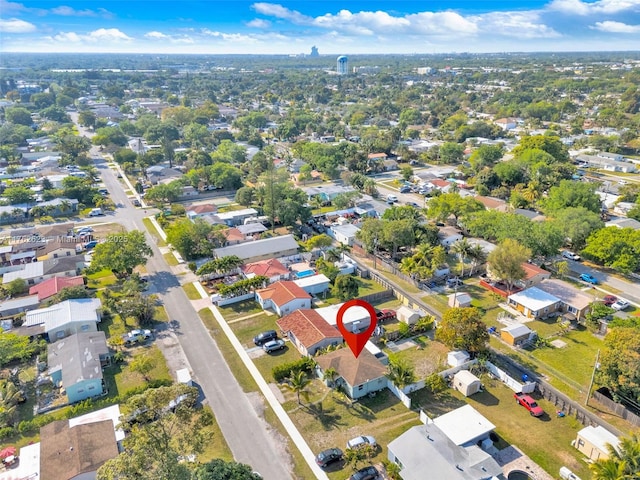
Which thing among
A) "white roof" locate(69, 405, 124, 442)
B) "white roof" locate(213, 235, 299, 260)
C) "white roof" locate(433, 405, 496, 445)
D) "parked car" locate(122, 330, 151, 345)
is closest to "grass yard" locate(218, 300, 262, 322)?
"parked car" locate(122, 330, 151, 345)

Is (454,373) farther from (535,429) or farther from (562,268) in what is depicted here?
(562,268)

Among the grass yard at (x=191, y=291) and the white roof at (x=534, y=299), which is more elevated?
the white roof at (x=534, y=299)

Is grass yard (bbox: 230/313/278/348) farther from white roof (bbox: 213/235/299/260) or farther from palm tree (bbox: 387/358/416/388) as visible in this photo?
palm tree (bbox: 387/358/416/388)

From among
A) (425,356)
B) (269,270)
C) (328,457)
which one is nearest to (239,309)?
(269,270)

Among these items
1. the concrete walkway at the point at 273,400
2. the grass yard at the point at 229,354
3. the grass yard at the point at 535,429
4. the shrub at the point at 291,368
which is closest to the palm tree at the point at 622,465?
the grass yard at the point at 535,429

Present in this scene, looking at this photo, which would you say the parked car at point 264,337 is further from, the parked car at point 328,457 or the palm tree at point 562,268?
the palm tree at point 562,268
